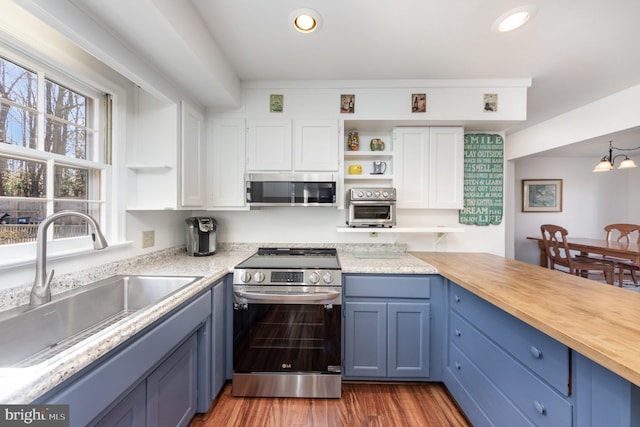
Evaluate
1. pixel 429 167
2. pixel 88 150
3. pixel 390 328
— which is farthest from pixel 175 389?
pixel 429 167

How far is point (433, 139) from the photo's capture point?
2.22 metres

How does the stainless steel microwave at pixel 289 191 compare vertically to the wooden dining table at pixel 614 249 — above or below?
above

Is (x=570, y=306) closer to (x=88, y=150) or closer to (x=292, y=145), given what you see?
(x=292, y=145)

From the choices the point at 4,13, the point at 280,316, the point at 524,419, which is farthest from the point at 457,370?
the point at 4,13

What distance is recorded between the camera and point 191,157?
1.90 m

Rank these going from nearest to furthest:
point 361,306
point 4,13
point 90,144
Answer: point 4,13, point 90,144, point 361,306

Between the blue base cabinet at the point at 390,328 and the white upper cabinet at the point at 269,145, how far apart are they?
1.14 metres

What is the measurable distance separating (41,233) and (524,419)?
218cm

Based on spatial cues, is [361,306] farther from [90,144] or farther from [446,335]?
[90,144]

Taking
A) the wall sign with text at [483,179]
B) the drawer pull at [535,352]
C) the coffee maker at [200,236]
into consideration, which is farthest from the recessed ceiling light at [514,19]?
the coffee maker at [200,236]

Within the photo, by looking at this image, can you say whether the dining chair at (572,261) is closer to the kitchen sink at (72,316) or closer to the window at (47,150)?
the kitchen sink at (72,316)

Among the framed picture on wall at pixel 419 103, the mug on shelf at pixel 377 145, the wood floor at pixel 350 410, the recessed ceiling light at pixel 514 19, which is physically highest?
the recessed ceiling light at pixel 514 19

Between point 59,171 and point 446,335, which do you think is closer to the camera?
point 59,171

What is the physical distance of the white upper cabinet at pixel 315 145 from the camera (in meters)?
2.13
